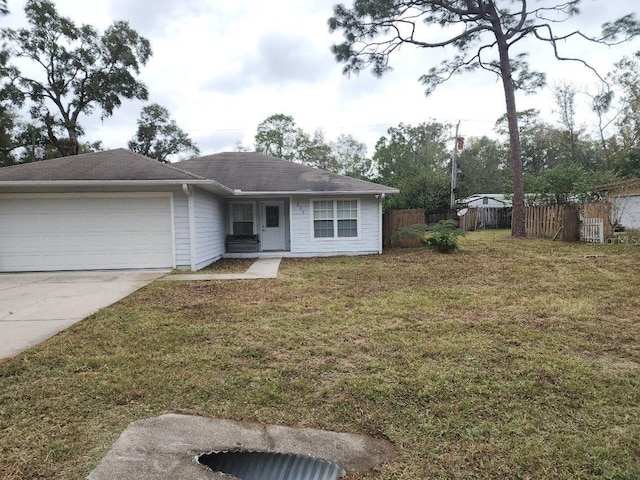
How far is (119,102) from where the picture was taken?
87.5 ft

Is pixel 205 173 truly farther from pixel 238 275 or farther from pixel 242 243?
pixel 238 275

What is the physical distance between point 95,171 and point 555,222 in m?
16.4

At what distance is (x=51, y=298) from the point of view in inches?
249

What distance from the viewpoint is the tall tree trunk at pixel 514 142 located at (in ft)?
53.5

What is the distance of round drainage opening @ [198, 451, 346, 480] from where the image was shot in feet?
6.77

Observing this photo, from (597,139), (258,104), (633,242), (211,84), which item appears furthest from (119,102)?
(597,139)

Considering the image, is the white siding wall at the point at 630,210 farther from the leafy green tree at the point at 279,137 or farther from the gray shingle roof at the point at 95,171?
the leafy green tree at the point at 279,137

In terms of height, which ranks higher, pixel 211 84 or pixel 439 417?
pixel 211 84

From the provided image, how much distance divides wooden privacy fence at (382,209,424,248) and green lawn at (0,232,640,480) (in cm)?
779

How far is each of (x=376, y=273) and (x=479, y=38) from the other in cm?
1574

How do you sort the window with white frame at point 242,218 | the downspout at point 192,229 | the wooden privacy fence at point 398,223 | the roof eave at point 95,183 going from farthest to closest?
1. the wooden privacy fence at point 398,223
2. the window with white frame at point 242,218
3. the downspout at point 192,229
4. the roof eave at point 95,183

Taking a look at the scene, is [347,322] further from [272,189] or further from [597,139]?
[597,139]

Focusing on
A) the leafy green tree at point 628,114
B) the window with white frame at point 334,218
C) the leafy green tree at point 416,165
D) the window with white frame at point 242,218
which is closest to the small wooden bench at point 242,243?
the window with white frame at point 242,218

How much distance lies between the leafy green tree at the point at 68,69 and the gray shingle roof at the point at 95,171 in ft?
62.2
